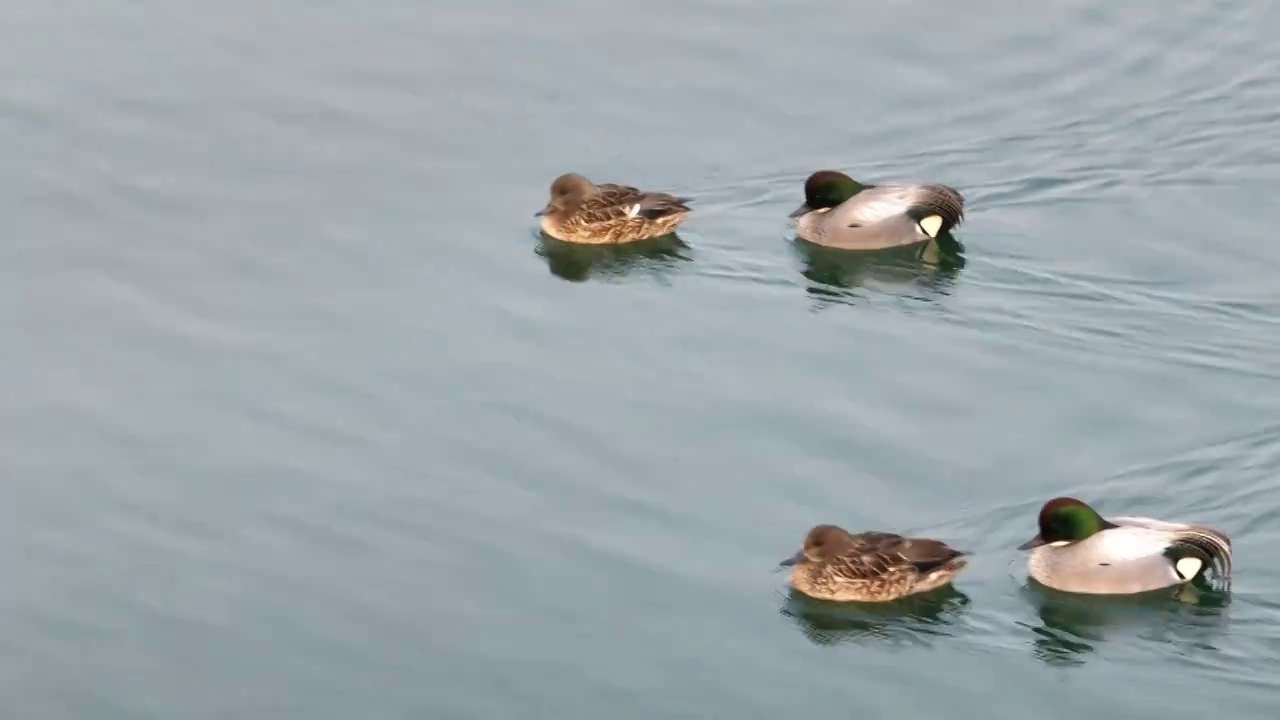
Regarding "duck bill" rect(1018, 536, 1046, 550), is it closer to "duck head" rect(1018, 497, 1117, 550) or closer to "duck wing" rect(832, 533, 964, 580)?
"duck head" rect(1018, 497, 1117, 550)

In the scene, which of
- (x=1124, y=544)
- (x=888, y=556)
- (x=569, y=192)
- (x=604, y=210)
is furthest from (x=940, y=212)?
(x=888, y=556)

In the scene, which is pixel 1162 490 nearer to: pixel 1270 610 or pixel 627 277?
pixel 1270 610

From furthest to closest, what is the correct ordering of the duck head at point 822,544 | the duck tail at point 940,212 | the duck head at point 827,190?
the duck head at point 827,190
the duck tail at point 940,212
the duck head at point 822,544

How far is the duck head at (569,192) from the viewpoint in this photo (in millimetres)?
17734

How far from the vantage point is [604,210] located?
17797 mm

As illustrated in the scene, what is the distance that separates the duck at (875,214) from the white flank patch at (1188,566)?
15.1 feet

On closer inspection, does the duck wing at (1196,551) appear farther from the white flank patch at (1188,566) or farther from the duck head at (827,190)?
the duck head at (827,190)

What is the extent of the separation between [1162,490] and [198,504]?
16.6 feet

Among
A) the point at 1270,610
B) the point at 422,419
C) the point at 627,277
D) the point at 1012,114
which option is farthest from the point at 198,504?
the point at 1012,114

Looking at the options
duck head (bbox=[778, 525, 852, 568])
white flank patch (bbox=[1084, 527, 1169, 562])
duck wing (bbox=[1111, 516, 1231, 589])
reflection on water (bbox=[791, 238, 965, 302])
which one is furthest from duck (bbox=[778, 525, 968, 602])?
reflection on water (bbox=[791, 238, 965, 302])

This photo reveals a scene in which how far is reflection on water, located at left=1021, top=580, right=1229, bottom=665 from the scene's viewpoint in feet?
42.6

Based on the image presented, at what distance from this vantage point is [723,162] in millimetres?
18812

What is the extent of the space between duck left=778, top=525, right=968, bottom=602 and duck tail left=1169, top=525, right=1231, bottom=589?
3.45 ft

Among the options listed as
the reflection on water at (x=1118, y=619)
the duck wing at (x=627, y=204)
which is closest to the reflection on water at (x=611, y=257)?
the duck wing at (x=627, y=204)
